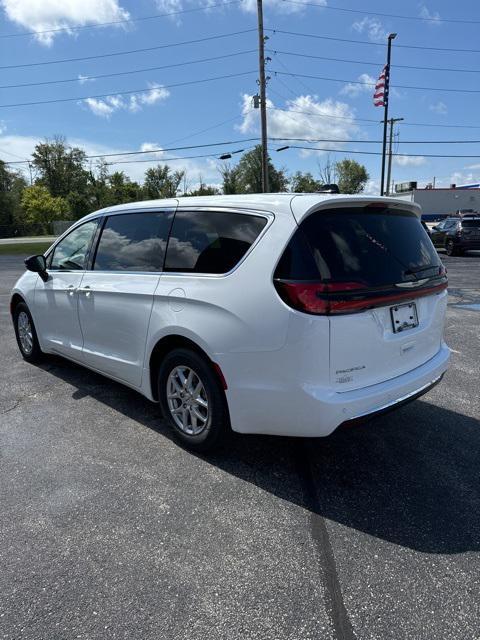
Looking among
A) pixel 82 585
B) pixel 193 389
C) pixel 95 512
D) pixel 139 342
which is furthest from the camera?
pixel 139 342

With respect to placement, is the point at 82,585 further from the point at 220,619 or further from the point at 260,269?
the point at 260,269

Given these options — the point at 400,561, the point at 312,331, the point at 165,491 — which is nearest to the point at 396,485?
the point at 400,561

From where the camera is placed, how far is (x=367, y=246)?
297 cm

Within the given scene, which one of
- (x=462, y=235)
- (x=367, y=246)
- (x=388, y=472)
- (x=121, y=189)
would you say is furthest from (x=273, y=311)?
(x=121, y=189)

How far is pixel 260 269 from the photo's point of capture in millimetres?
2852

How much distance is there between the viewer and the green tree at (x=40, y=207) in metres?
70.6

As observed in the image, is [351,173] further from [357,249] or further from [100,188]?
[357,249]

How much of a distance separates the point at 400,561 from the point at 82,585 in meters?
1.56

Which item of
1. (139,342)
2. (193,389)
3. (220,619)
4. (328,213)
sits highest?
(328,213)

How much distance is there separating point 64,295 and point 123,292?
114 centimetres

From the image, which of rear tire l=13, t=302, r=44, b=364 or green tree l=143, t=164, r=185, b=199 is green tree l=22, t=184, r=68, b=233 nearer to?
green tree l=143, t=164, r=185, b=199

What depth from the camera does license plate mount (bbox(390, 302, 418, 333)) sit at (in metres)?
2.99

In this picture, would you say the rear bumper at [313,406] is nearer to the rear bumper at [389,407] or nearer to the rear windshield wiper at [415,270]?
the rear bumper at [389,407]

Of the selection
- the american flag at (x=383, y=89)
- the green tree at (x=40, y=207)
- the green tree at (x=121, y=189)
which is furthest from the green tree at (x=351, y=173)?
the american flag at (x=383, y=89)
